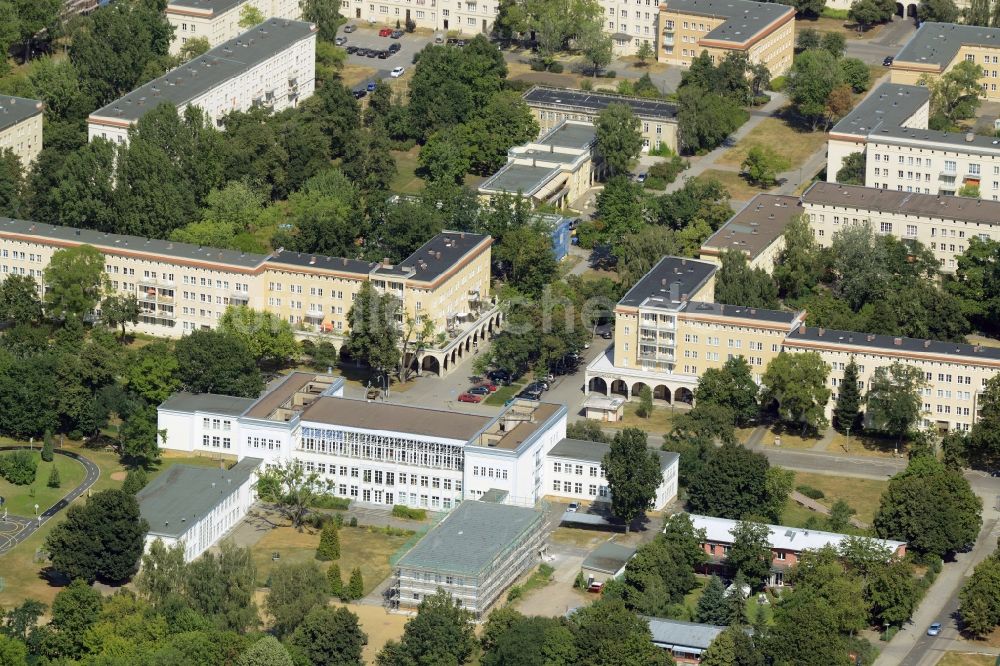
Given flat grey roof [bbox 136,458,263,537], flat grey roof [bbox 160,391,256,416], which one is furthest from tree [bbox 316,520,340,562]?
flat grey roof [bbox 160,391,256,416]

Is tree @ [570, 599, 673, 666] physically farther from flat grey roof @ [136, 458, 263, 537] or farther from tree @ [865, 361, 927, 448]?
tree @ [865, 361, 927, 448]

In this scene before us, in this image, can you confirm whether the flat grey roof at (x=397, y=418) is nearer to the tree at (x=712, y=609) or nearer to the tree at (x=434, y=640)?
the tree at (x=434, y=640)

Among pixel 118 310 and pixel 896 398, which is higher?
pixel 896 398

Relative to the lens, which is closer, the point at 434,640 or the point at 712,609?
the point at 434,640

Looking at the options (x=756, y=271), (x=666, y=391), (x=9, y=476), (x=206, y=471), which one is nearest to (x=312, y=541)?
(x=206, y=471)

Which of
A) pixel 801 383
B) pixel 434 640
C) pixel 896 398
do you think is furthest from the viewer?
pixel 801 383

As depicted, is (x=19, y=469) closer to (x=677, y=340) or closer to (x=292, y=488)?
(x=292, y=488)

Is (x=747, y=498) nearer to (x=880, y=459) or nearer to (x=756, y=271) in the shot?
(x=880, y=459)

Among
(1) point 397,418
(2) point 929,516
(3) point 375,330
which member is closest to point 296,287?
(3) point 375,330
